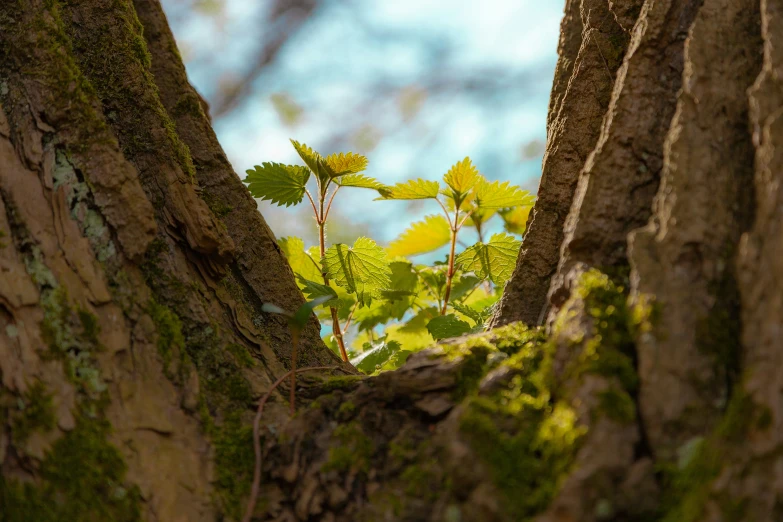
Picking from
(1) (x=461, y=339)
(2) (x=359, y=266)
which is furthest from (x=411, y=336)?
(1) (x=461, y=339)

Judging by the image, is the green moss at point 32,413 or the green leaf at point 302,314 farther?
the green leaf at point 302,314

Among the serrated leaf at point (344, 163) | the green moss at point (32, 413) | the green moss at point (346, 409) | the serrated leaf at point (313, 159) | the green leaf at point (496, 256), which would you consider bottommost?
the green moss at point (346, 409)

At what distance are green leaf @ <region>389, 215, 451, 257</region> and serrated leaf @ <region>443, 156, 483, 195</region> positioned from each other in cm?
31

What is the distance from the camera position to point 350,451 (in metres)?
1.11

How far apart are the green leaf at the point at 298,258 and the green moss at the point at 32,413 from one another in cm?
106

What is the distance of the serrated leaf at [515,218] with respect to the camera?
2.41m

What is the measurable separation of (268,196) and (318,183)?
0.50 ft

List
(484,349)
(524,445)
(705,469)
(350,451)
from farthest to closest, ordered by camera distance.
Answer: (484,349), (350,451), (524,445), (705,469)

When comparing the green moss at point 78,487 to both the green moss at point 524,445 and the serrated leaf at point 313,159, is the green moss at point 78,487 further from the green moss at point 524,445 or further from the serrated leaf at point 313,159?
the serrated leaf at point 313,159

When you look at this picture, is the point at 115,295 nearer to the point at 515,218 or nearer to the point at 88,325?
the point at 88,325

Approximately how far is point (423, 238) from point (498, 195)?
16.3 inches

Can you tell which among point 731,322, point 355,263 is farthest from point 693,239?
point 355,263

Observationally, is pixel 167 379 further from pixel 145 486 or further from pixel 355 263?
pixel 355 263

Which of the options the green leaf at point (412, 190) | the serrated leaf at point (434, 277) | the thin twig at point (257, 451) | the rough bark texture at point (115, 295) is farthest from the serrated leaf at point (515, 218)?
the thin twig at point (257, 451)
